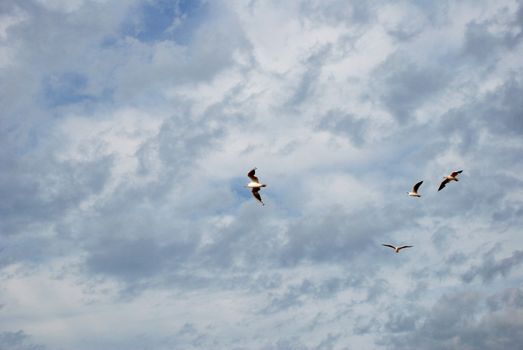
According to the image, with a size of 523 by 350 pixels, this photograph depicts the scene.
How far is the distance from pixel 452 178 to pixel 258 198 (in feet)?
137

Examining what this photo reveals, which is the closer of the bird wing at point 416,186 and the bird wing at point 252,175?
the bird wing at point 252,175

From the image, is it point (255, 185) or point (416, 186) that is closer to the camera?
point (255, 185)

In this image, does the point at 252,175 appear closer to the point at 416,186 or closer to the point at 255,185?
the point at 255,185

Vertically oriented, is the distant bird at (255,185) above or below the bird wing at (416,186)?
below

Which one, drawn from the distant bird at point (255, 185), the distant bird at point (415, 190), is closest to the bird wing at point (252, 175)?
the distant bird at point (255, 185)

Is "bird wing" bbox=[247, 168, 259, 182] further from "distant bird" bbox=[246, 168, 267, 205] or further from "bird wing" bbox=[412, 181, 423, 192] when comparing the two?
"bird wing" bbox=[412, 181, 423, 192]

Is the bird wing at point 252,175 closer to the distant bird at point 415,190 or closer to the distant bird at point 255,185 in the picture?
the distant bird at point 255,185

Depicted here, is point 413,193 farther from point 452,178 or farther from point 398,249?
point 398,249

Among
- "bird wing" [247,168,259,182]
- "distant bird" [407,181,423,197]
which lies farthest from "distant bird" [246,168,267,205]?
"distant bird" [407,181,423,197]

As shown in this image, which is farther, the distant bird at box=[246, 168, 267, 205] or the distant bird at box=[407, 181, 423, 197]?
the distant bird at box=[407, 181, 423, 197]

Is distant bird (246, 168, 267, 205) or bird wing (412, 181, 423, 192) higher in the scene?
bird wing (412, 181, 423, 192)

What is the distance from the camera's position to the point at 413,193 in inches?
5007

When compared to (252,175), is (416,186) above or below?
above

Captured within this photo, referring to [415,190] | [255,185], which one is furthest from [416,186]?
[255,185]
